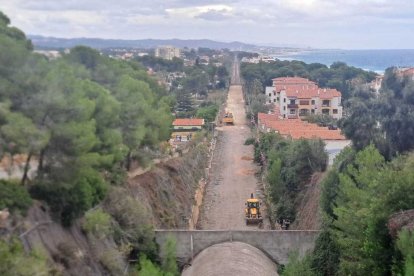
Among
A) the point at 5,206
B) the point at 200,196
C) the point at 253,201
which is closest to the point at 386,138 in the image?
the point at 253,201

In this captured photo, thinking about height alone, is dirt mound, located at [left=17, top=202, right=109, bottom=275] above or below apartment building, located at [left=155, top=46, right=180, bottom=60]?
above

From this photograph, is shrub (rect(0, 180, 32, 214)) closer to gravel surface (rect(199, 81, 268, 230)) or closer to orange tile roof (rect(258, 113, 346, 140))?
gravel surface (rect(199, 81, 268, 230))

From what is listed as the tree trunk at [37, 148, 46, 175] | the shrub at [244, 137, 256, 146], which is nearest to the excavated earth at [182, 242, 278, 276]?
the tree trunk at [37, 148, 46, 175]

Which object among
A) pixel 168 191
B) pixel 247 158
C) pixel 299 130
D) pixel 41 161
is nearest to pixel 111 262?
pixel 41 161

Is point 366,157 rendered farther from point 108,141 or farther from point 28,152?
point 28,152

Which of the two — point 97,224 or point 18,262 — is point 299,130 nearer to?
point 97,224

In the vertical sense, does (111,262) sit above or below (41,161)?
below
